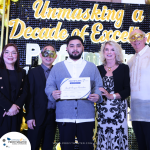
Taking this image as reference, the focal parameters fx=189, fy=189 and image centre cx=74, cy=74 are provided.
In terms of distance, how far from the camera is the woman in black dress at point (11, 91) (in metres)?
2.67

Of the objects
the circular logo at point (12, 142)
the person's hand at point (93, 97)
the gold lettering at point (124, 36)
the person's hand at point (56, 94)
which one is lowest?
the circular logo at point (12, 142)

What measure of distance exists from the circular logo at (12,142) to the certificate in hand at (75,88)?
39.5 inches

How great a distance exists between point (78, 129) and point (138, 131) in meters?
1.08

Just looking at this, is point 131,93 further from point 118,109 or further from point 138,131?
point 138,131

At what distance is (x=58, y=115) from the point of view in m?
2.44

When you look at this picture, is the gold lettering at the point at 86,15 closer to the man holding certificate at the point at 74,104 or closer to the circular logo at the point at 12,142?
the man holding certificate at the point at 74,104

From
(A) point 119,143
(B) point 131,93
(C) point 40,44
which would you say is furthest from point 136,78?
(C) point 40,44

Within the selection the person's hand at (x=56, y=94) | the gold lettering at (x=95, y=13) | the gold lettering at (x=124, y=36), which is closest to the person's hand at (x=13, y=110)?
the person's hand at (x=56, y=94)

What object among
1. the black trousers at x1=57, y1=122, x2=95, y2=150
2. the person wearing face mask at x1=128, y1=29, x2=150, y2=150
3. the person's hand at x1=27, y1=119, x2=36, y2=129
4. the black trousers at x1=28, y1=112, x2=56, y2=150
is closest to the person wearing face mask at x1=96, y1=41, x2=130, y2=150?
the person wearing face mask at x1=128, y1=29, x2=150, y2=150

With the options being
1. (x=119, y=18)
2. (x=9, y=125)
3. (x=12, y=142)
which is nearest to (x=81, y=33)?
(x=119, y=18)

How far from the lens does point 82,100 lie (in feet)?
8.10

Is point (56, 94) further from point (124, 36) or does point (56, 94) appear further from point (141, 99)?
point (124, 36)

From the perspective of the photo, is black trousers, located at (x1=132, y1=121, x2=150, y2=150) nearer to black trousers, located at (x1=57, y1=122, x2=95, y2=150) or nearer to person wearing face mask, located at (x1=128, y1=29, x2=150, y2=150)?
person wearing face mask, located at (x1=128, y1=29, x2=150, y2=150)

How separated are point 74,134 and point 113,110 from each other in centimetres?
78
